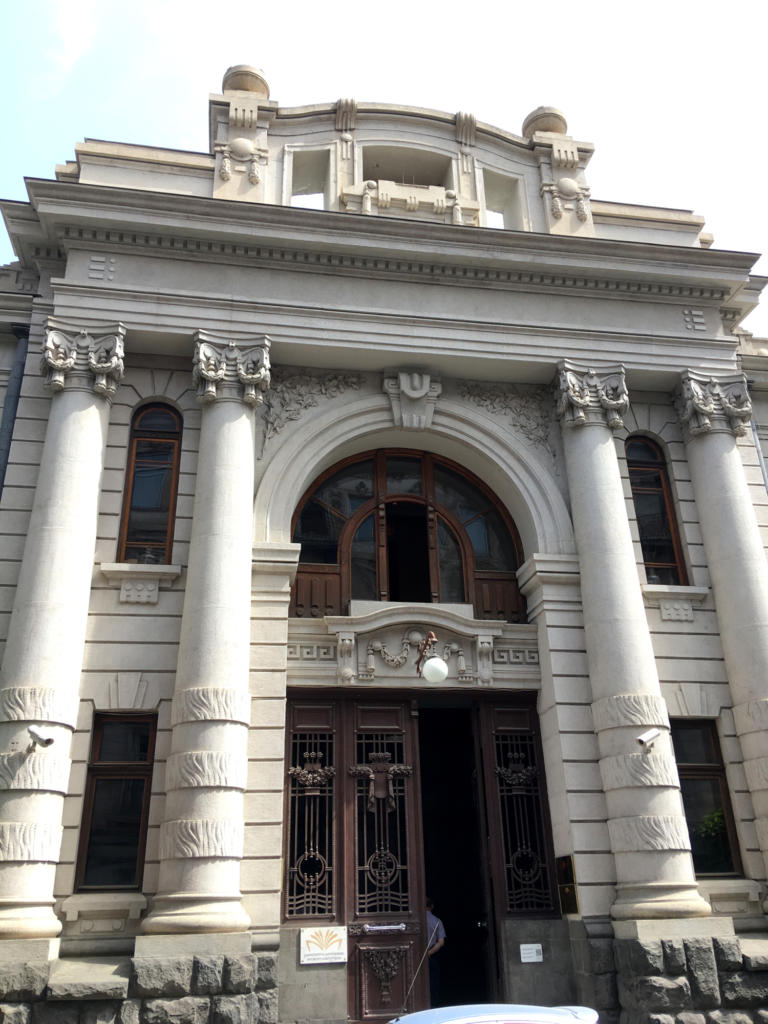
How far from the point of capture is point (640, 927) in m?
11.8

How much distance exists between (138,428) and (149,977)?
8718mm

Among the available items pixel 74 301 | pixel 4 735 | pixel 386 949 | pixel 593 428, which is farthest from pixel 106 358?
pixel 386 949

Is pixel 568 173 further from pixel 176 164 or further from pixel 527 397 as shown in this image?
pixel 176 164

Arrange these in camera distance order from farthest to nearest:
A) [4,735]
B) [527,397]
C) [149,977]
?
[527,397] < [4,735] < [149,977]

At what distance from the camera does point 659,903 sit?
12039 millimetres

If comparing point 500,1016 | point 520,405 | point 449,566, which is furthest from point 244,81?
point 500,1016

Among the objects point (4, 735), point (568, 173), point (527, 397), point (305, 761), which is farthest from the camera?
point (568, 173)

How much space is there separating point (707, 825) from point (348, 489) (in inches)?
333

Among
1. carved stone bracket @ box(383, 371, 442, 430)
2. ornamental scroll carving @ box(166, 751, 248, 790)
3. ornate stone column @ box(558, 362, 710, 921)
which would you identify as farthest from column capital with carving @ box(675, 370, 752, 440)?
ornamental scroll carving @ box(166, 751, 248, 790)

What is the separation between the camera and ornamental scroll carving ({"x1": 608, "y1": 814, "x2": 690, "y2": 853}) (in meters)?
12.5

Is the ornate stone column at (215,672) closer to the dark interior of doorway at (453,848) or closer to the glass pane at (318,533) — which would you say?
the glass pane at (318,533)

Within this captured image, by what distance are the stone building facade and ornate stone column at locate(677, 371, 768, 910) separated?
7cm

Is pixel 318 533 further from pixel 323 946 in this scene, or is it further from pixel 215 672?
pixel 323 946

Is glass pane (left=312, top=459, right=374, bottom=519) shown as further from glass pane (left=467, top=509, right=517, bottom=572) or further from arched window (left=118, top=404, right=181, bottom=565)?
arched window (left=118, top=404, right=181, bottom=565)
